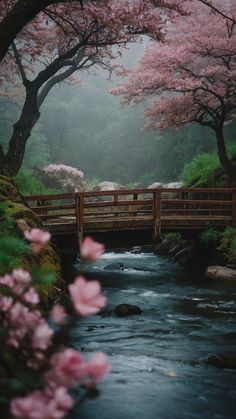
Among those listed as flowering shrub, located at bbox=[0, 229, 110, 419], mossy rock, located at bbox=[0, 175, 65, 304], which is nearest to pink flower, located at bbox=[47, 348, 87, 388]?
flowering shrub, located at bbox=[0, 229, 110, 419]

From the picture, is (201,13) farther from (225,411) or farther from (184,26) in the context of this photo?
(225,411)

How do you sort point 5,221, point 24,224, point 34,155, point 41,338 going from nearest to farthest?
point 41,338 < point 5,221 < point 24,224 < point 34,155

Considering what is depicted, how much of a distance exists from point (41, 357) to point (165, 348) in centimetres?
590

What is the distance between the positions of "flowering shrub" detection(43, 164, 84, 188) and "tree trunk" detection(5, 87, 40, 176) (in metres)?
13.7

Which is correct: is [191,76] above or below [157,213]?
above

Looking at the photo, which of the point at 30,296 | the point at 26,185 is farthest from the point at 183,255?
the point at 30,296

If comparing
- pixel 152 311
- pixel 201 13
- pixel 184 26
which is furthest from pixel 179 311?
pixel 201 13

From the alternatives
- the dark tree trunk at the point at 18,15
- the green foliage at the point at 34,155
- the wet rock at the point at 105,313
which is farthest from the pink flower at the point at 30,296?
the green foliage at the point at 34,155

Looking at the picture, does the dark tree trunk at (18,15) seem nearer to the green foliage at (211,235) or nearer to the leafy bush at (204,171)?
the green foliage at (211,235)

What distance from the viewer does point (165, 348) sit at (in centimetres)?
747

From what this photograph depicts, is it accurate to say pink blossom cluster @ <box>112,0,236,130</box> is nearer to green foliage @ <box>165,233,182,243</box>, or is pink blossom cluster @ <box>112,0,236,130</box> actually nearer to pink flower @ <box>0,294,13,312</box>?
green foliage @ <box>165,233,182,243</box>

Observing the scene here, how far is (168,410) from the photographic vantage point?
529cm

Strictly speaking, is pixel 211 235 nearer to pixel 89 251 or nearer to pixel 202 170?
pixel 202 170

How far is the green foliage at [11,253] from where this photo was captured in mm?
6461
